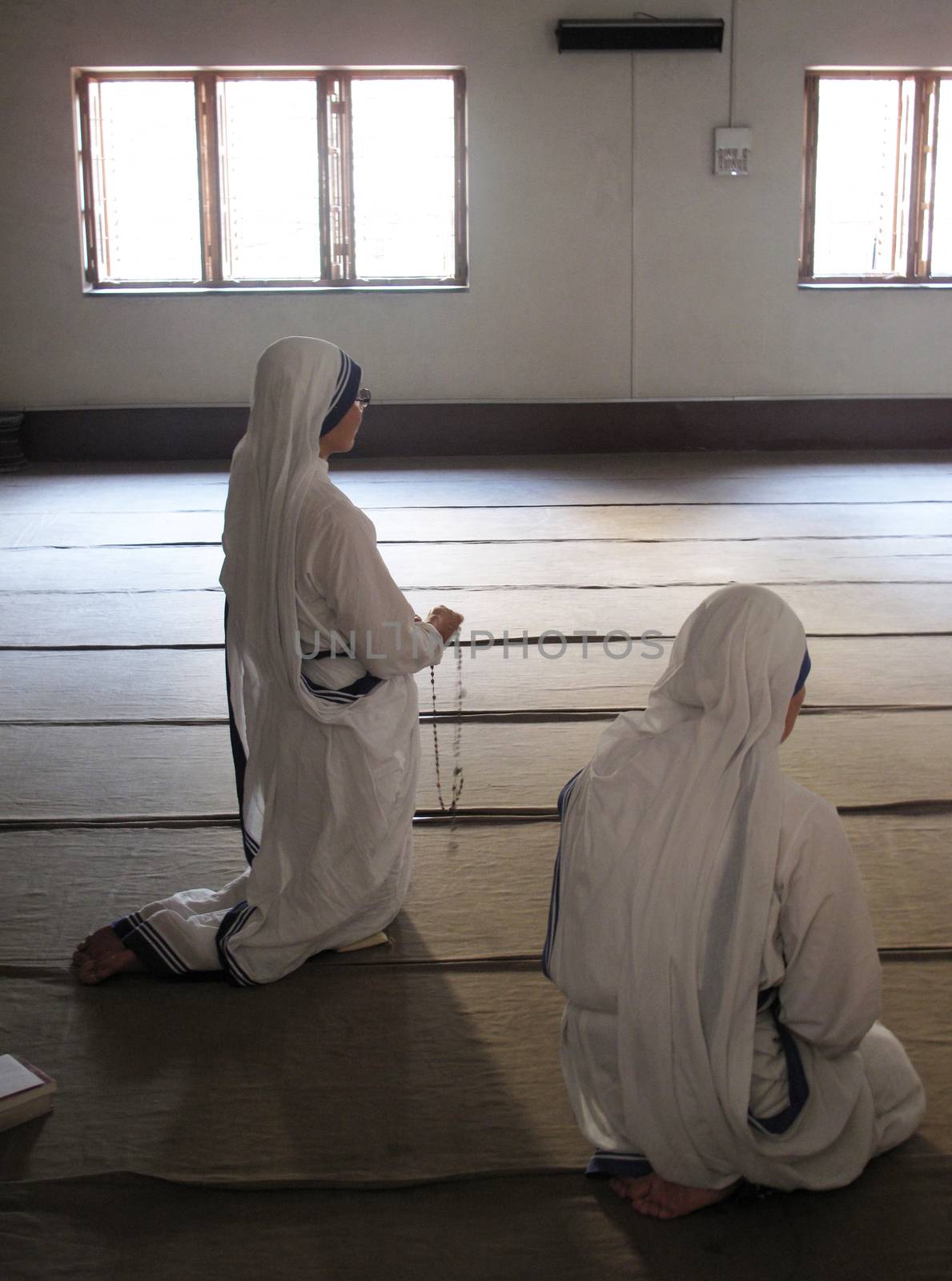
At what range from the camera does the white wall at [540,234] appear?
8.02 metres

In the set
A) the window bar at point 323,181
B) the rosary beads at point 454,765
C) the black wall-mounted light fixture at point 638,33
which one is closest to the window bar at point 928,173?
the black wall-mounted light fixture at point 638,33

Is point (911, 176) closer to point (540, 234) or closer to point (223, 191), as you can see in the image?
point (540, 234)

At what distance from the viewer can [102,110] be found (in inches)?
324

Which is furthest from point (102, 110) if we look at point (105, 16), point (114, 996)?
point (114, 996)

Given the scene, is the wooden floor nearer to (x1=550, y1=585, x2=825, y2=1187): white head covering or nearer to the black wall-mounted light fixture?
(x1=550, y1=585, x2=825, y2=1187): white head covering

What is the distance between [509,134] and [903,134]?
8.26ft

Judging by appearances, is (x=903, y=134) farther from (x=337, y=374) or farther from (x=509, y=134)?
(x=337, y=374)

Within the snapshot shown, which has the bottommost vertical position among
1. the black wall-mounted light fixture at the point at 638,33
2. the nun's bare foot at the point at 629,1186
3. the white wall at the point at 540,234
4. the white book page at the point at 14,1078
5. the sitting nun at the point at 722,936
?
the nun's bare foot at the point at 629,1186

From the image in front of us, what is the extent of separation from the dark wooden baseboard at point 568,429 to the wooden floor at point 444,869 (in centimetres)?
216

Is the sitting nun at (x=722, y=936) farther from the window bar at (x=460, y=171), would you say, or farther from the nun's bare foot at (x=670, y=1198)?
the window bar at (x=460, y=171)

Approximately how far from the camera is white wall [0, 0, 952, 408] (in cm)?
802

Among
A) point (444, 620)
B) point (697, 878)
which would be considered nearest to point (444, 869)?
point (444, 620)

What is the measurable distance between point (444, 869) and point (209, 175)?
654 cm

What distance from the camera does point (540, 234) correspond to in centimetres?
838
